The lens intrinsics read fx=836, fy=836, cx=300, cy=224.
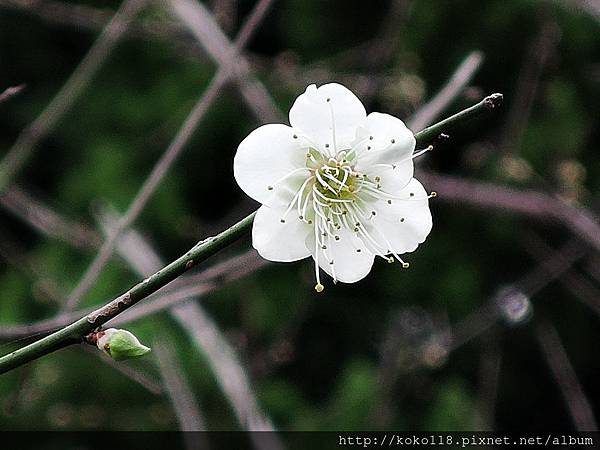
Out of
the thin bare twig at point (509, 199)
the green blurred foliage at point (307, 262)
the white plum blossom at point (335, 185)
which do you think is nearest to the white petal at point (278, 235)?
the white plum blossom at point (335, 185)

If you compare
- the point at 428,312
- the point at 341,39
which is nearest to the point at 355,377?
the point at 428,312

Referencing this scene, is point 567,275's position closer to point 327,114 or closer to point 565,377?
point 565,377

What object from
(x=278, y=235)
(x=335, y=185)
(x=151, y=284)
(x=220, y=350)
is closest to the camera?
(x=151, y=284)

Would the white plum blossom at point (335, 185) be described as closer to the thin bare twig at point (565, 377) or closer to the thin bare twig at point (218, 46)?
the thin bare twig at point (218, 46)

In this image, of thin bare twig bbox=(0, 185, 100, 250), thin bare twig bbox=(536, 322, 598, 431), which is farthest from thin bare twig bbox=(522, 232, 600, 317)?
thin bare twig bbox=(0, 185, 100, 250)

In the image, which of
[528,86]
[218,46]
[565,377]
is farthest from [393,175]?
[528,86]

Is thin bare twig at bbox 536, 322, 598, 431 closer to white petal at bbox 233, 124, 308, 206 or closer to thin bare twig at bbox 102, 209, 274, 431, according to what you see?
thin bare twig at bbox 102, 209, 274, 431
